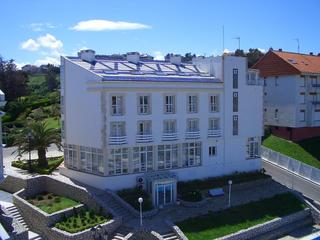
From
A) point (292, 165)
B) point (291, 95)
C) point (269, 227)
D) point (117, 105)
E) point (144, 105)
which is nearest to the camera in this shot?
point (269, 227)

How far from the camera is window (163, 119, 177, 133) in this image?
36547 mm

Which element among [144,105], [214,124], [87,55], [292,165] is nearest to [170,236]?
[144,105]

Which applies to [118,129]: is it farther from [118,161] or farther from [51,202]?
[51,202]

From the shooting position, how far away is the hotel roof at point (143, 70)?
35.0 meters

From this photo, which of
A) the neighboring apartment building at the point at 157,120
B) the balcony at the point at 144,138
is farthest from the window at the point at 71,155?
the balcony at the point at 144,138

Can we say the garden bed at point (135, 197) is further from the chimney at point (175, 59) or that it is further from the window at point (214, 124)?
the chimney at point (175, 59)

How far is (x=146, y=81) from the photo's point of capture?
115ft

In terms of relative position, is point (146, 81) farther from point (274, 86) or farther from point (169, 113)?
point (274, 86)

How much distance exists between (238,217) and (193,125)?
9633mm

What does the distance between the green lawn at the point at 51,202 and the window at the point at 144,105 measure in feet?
29.7

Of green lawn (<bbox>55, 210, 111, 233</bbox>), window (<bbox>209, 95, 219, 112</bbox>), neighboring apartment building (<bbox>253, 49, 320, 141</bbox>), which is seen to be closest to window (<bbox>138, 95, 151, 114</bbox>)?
window (<bbox>209, 95, 219, 112</bbox>)

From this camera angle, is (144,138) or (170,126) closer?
(144,138)

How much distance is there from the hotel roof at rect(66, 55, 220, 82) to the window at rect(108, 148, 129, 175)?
228 inches

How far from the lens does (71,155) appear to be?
3794cm
